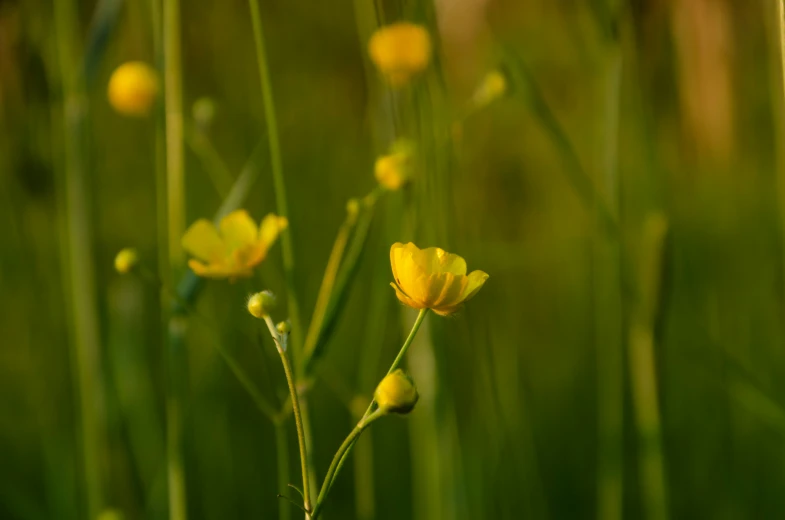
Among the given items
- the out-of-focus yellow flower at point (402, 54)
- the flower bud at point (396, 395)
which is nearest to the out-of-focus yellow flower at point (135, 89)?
the out-of-focus yellow flower at point (402, 54)

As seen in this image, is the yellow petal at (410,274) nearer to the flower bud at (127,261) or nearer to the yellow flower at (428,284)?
the yellow flower at (428,284)

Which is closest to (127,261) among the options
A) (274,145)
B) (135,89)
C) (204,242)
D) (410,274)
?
(204,242)

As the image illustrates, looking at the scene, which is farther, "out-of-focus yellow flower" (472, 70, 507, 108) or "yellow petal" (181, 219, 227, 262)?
"out-of-focus yellow flower" (472, 70, 507, 108)

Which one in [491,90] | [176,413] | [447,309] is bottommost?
[176,413]

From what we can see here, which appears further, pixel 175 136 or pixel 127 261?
pixel 175 136

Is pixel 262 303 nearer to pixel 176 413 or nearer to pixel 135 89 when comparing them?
pixel 176 413

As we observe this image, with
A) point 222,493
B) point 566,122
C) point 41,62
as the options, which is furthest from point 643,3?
point 566,122

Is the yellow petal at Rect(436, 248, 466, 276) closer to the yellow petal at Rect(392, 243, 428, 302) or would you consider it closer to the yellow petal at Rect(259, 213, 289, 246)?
the yellow petal at Rect(392, 243, 428, 302)

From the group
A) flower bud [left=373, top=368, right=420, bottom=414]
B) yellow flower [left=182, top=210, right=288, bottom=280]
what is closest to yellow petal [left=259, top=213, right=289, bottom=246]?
yellow flower [left=182, top=210, right=288, bottom=280]
